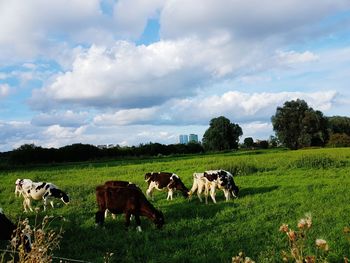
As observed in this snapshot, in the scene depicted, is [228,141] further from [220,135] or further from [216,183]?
[216,183]

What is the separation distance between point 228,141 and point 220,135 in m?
2.95

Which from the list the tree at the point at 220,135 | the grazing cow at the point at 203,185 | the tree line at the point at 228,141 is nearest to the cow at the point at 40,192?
the grazing cow at the point at 203,185

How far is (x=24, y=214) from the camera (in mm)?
18844

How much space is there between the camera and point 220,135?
11262 centimetres

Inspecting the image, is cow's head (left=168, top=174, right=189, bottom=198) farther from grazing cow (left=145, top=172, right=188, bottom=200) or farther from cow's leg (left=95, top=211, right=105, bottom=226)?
cow's leg (left=95, top=211, right=105, bottom=226)

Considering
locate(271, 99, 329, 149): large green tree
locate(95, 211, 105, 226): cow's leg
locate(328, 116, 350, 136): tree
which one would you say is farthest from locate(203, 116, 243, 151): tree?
locate(95, 211, 105, 226): cow's leg

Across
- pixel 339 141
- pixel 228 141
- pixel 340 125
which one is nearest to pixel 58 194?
pixel 339 141

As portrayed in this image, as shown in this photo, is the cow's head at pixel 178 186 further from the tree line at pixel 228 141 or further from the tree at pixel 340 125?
the tree at pixel 340 125

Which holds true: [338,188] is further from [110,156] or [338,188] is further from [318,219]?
[110,156]

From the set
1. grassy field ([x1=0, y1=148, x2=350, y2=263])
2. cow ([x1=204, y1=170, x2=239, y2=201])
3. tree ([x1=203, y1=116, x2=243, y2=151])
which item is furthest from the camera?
tree ([x1=203, y1=116, x2=243, y2=151])

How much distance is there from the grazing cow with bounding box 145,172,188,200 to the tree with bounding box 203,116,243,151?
90.9 meters

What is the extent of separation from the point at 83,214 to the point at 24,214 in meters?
2.86

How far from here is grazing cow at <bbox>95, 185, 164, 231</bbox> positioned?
50.4 feet

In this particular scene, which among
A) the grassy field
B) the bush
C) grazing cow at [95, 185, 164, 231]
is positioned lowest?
the grassy field
